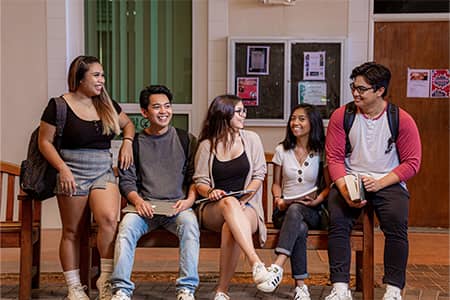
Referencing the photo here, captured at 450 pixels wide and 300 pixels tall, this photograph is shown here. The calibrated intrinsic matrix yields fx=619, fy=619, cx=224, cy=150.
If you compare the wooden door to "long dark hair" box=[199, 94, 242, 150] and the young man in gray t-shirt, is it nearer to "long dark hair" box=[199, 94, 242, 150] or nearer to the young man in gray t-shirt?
"long dark hair" box=[199, 94, 242, 150]

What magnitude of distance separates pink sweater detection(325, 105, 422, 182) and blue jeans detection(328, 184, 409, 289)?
0.12m

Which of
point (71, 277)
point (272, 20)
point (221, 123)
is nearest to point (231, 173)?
point (221, 123)

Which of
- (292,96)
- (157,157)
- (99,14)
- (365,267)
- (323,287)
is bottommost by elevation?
(323,287)

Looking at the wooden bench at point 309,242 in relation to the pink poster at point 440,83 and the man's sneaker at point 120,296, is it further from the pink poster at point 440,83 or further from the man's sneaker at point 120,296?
the pink poster at point 440,83

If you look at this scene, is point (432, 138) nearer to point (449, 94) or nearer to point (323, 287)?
point (449, 94)

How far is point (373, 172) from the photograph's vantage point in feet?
10.5

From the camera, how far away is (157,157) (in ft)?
10.7

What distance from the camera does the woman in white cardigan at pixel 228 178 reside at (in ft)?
10.0

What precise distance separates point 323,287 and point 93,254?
1.33 meters

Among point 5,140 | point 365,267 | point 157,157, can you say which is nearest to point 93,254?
point 157,157

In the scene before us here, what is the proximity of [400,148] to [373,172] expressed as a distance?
7.2 inches

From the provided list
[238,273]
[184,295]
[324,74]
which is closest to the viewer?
[184,295]

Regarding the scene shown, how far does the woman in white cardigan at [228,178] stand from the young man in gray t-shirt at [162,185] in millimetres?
98

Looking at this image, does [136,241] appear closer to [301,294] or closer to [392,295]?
[301,294]
